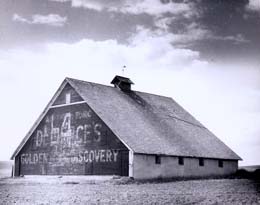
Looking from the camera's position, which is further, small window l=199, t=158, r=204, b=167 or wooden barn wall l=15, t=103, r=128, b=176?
small window l=199, t=158, r=204, b=167

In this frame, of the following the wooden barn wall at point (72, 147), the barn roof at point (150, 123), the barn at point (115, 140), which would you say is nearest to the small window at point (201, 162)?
the barn at point (115, 140)

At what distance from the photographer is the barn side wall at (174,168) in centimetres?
3284

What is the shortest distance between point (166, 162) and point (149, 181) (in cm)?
340

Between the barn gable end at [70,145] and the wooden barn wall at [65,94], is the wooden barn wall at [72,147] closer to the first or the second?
the barn gable end at [70,145]

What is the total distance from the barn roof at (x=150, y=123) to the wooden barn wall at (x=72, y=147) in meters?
0.99

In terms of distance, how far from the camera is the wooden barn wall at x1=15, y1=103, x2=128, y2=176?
1325 inches

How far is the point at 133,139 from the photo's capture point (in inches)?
1323

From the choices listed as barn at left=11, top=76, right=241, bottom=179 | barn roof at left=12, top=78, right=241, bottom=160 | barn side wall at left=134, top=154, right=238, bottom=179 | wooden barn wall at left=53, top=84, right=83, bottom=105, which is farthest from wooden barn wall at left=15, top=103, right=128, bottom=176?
barn side wall at left=134, top=154, right=238, bottom=179

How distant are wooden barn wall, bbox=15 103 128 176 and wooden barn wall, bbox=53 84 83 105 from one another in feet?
1.70

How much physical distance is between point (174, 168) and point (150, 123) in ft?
15.4

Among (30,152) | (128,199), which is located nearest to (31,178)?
(30,152)

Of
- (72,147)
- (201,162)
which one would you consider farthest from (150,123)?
(72,147)

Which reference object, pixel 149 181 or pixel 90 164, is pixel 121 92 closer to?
pixel 90 164

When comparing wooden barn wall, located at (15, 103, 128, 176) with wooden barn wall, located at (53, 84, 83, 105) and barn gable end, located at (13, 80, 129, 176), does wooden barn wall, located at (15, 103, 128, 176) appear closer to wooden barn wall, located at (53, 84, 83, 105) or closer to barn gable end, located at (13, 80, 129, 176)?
barn gable end, located at (13, 80, 129, 176)
